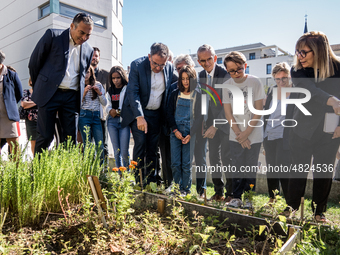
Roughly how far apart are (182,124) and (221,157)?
648 mm

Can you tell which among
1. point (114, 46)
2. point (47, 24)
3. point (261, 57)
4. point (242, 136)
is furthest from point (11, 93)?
point (261, 57)

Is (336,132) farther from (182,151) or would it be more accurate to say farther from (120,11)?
(120,11)

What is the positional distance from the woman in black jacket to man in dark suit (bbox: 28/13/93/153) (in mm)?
2172

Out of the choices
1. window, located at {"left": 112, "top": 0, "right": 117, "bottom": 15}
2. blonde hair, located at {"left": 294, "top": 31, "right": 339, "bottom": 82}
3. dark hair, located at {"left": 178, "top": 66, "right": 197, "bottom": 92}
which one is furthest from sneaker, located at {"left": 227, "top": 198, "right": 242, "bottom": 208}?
window, located at {"left": 112, "top": 0, "right": 117, "bottom": 15}

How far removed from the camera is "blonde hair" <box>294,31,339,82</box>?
2.39 metres

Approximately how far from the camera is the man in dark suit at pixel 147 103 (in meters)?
3.25

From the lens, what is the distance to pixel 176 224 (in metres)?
2.05

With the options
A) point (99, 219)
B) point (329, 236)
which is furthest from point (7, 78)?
point (329, 236)

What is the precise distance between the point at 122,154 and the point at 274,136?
199 cm

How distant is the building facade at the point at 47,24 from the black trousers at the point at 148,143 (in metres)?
14.5

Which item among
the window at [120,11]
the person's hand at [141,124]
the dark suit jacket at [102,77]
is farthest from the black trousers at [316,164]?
the window at [120,11]

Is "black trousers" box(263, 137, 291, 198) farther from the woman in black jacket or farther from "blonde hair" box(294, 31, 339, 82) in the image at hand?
"blonde hair" box(294, 31, 339, 82)

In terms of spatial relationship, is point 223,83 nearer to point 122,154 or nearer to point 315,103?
point 315,103

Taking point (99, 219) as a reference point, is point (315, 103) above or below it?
above
